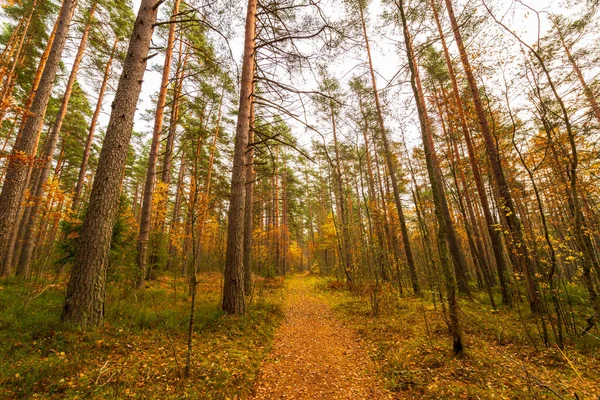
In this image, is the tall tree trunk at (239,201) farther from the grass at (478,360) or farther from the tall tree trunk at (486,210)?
the tall tree trunk at (486,210)

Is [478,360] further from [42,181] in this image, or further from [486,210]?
[42,181]

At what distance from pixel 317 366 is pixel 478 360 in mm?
2598

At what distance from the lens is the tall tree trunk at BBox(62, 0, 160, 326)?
3.38 metres

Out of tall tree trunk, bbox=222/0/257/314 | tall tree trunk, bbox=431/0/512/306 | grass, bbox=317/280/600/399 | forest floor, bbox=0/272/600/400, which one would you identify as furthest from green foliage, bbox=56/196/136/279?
tall tree trunk, bbox=431/0/512/306

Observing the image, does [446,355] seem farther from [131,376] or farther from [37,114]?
[37,114]

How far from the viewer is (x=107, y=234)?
3.66 metres

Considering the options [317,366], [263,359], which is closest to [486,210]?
[317,366]

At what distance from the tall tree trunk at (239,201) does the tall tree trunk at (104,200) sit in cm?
220

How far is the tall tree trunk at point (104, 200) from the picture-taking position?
3.38 metres

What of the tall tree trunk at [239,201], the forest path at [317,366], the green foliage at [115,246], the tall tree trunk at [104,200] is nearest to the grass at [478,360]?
the forest path at [317,366]

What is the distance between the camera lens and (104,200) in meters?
3.64

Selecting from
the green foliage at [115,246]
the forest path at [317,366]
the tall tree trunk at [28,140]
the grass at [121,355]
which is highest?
the tall tree trunk at [28,140]

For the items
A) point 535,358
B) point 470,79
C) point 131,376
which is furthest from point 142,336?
point 470,79

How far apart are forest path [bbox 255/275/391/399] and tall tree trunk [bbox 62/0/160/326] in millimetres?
2877
